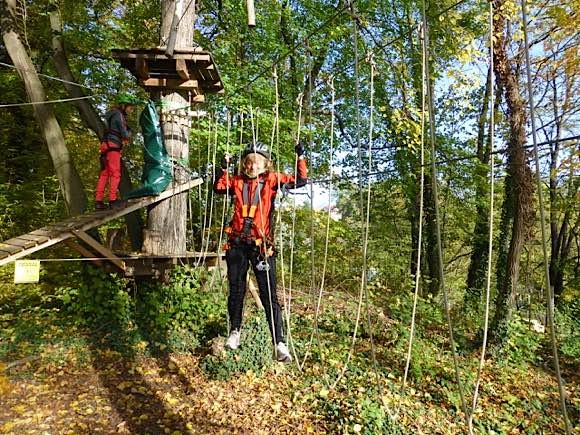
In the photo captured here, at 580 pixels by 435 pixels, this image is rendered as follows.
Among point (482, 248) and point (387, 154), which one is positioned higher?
point (387, 154)

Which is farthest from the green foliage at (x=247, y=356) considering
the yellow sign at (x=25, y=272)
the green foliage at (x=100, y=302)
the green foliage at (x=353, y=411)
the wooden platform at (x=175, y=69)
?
the wooden platform at (x=175, y=69)

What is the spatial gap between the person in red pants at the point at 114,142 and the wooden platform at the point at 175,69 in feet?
0.96

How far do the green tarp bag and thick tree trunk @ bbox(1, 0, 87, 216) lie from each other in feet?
3.88

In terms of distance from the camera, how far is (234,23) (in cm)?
618

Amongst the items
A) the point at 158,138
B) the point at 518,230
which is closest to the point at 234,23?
the point at 158,138

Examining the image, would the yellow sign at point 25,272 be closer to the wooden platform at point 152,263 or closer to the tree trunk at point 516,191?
the wooden platform at point 152,263

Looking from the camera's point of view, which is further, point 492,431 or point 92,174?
point 92,174

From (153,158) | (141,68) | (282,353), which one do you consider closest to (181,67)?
(141,68)

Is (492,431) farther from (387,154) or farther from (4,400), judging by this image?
(387,154)

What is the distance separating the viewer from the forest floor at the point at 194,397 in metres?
2.88

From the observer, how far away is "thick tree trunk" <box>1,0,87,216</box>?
4.25 metres

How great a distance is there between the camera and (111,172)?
3.73 meters

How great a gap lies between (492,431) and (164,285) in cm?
356

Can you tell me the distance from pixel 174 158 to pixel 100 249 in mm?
1119
